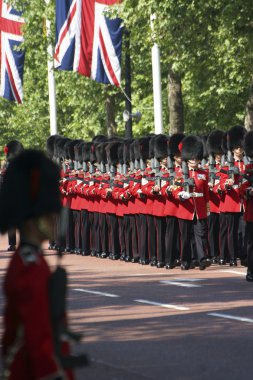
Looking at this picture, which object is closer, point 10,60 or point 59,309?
point 59,309

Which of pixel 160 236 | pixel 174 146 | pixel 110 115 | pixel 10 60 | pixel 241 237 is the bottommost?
pixel 241 237

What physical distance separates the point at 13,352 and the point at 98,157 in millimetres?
19610

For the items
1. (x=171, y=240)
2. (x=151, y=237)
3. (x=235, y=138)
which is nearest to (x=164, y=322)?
(x=171, y=240)

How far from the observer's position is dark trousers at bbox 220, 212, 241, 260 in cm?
1989

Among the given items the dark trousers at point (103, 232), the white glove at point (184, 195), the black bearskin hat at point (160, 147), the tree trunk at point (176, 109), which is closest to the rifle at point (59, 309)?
the white glove at point (184, 195)

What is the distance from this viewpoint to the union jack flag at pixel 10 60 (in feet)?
126

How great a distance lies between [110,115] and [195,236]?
1017 inches

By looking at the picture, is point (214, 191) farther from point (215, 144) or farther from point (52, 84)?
point (52, 84)

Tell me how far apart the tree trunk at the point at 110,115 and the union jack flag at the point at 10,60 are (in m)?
4.60

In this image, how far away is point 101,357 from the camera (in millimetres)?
10391

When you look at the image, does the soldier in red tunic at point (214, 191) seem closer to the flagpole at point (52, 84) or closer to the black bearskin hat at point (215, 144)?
the black bearskin hat at point (215, 144)

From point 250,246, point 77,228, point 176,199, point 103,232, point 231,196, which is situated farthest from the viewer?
point 77,228

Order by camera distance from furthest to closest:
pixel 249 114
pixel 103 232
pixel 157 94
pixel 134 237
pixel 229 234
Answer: pixel 157 94 → pixel 249 114 → pixel 103 232 → pixel 134 237 → pixel 229 234

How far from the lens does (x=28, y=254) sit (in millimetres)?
4938
